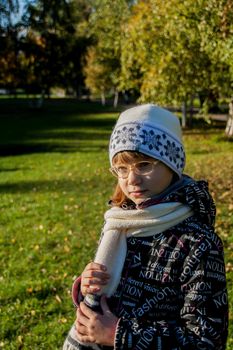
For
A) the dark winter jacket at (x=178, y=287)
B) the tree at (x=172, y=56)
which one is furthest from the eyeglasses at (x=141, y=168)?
the tree at (x=172, y=56)

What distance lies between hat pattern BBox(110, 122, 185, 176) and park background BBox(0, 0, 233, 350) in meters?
3.11

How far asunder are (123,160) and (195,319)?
2.27 feet

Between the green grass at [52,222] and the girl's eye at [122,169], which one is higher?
the girl's eye at [122,169]

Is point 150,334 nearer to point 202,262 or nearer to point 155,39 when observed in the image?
point 202,262

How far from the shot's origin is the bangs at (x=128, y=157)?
218 cm

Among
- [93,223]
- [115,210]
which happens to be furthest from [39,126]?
[115,210]

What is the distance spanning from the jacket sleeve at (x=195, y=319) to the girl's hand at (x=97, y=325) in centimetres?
4

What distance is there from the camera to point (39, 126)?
33938 mm

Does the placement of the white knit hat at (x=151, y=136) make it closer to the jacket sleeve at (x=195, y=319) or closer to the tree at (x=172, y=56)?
the jacket sleeve at (x=195, y=319)

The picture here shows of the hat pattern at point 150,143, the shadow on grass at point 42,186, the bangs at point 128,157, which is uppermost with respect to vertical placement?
the hat pattern at point 150,143

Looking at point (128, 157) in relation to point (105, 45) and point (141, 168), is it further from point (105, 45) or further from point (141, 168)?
point (105, 45)

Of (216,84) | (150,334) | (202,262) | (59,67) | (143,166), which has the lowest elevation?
(59,67)

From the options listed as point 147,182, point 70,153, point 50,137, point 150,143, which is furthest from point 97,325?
point 50,137

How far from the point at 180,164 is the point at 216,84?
15.0 metres
